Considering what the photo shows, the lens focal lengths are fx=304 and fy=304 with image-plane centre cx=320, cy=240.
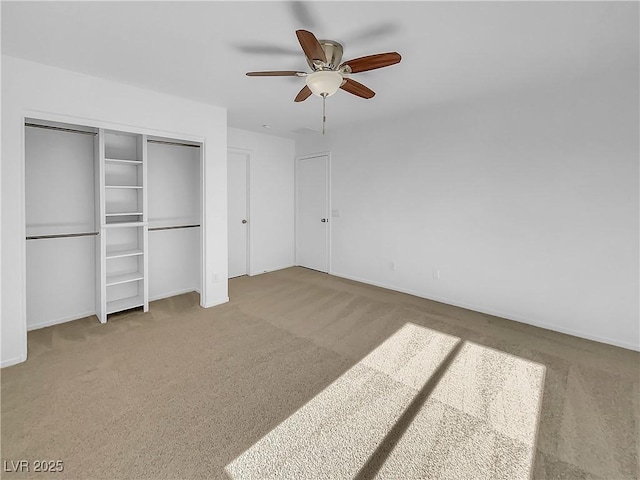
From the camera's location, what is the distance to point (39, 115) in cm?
256

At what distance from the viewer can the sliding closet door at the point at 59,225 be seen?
3.03 metres

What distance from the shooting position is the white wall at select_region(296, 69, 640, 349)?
282 centimetres

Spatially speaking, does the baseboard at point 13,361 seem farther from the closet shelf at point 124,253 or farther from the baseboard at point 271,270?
the baseboard at point 271,270

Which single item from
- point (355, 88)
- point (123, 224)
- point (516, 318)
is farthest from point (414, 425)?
point (123, 224)

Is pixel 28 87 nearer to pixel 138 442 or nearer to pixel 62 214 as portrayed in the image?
pixel 62 214

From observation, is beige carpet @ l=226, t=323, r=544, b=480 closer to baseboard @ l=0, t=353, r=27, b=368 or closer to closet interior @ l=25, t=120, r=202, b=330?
baseboard @ l=0, t=353, r=27, b=368

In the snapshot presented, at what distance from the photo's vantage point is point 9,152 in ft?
7.95

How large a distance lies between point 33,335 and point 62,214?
4.03 feet

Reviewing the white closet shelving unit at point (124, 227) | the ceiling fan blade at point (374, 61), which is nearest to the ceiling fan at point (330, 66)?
Answer: the ceiling fan blade at point (374, 61)

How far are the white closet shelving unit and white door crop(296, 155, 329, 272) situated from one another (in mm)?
2859

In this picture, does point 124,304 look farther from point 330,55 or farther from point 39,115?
point 330,55

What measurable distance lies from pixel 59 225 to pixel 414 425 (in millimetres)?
3795

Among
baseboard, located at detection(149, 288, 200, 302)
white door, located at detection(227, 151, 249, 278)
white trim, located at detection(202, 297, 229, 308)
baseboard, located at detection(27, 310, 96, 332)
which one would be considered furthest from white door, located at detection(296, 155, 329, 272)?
baseboard, located at detection(27, 310, 96, 332)

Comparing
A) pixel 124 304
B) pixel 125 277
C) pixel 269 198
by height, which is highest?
pixel 269 198
